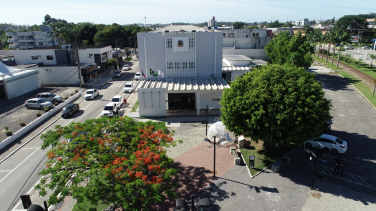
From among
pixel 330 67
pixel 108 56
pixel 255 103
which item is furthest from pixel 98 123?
pixel 330 67

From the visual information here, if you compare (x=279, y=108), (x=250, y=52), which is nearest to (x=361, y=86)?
(x=250, y=52)

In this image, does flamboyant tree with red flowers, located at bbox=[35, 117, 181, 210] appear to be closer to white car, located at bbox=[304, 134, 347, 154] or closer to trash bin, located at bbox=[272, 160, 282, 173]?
trash bin, located at bbox=[272, 160, 282, 173]

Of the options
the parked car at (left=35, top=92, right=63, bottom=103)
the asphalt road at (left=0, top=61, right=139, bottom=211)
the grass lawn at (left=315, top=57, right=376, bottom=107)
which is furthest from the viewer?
the parked car at (left=35, top=92, right=63, bottom=103)

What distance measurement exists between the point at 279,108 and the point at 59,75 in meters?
48.8

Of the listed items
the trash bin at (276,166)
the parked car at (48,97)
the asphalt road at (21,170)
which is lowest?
the asphalt road at (21,170)

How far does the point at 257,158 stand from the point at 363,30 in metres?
122

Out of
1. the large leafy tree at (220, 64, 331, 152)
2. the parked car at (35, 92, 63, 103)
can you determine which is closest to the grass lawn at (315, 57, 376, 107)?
the large leafy tree at (220, 64, 331, 152)

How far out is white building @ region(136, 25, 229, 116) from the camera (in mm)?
34906

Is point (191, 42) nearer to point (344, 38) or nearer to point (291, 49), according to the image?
point (291, 49)

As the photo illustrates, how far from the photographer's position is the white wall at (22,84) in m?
42.7

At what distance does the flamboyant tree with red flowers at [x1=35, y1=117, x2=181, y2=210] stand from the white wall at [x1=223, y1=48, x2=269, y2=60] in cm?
4416

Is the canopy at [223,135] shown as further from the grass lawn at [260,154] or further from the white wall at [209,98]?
the white wall at [209,98]

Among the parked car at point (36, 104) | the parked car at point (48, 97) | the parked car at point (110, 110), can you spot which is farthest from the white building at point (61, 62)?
the parked car at point (110, 110)

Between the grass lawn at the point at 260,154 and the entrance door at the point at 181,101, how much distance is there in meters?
13.0
